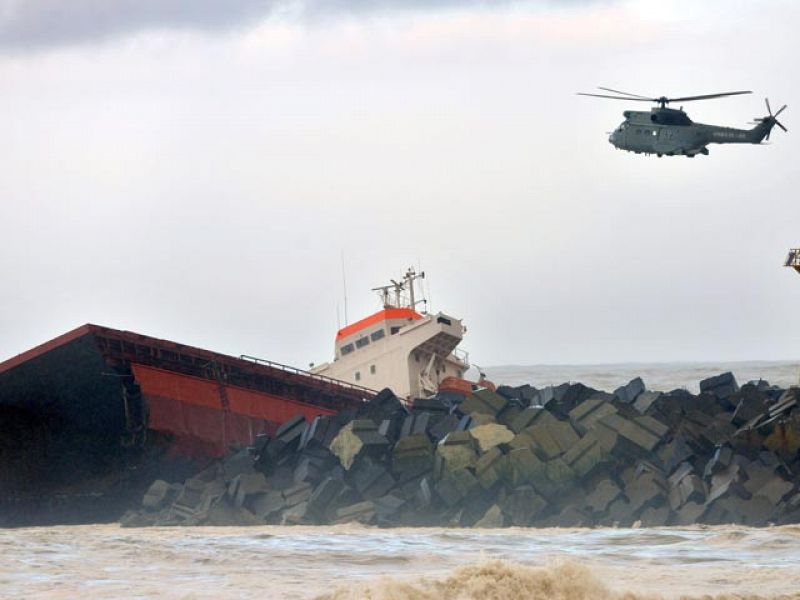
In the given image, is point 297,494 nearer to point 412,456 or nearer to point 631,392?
point 412,456

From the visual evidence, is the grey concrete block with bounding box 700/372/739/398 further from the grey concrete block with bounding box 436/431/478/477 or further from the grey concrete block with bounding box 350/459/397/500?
the grey concrete block with bounding box 350/459/397/500

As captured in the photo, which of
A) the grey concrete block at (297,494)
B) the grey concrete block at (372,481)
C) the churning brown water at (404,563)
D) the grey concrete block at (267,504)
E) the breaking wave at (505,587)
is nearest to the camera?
the breaking wave at (505,587)

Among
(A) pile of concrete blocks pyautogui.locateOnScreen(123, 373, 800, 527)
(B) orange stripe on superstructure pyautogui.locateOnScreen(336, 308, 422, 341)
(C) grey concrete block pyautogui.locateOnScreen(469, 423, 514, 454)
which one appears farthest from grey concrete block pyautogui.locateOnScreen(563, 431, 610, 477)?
(B) orange stripe on superstructure pyautogui.locateOnScreen(336, 308, 422, 341)

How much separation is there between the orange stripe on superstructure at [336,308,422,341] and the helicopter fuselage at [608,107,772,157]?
8.56 metres

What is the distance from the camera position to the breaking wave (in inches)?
810

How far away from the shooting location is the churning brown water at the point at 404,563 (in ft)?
69.5

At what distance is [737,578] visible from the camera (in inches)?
922

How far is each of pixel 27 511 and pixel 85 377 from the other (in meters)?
3.56

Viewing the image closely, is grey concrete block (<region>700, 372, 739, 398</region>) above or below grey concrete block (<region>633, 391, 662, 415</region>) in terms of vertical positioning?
above

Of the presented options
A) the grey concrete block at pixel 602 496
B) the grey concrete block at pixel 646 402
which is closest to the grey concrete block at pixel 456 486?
the grey concrete block at pixel 602 496

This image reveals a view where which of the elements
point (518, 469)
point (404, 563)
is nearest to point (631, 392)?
point (518, 469)

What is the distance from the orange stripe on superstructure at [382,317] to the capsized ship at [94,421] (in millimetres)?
9331

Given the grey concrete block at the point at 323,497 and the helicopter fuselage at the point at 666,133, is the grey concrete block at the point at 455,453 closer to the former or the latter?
the grey concrete block at the point at 323,497

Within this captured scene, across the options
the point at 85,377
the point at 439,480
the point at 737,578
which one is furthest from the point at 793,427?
the point at 85,377
